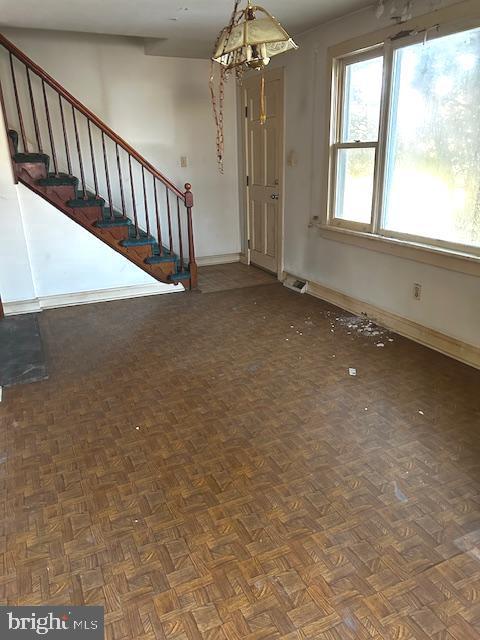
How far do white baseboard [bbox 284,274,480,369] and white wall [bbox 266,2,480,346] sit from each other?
44mm

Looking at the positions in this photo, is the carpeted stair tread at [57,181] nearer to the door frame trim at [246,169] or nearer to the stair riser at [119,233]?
the stair riser at [119,233]

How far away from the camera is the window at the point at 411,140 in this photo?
2.96 m

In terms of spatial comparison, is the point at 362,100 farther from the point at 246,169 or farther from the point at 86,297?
the point at 86,297

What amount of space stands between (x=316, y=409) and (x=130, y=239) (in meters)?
2.89

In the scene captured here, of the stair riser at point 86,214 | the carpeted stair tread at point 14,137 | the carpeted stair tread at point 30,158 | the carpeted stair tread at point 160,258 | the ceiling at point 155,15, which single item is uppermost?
the ceiling at point 155,15

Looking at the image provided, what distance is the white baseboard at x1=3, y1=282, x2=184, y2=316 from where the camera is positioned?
4.36 m

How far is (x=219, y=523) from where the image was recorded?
185 cm

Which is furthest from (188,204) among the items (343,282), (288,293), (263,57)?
(263,57)

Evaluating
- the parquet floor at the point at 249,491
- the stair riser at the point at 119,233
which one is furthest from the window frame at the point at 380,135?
the stair riser at the point at 119,233

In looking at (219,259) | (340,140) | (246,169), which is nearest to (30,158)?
(246,169)

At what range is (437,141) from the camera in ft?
10.4

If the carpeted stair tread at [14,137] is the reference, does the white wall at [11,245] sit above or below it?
below

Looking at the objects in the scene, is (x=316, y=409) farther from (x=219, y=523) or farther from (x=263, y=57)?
(x=263, y=57)

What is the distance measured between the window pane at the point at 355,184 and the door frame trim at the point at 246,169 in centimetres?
95
